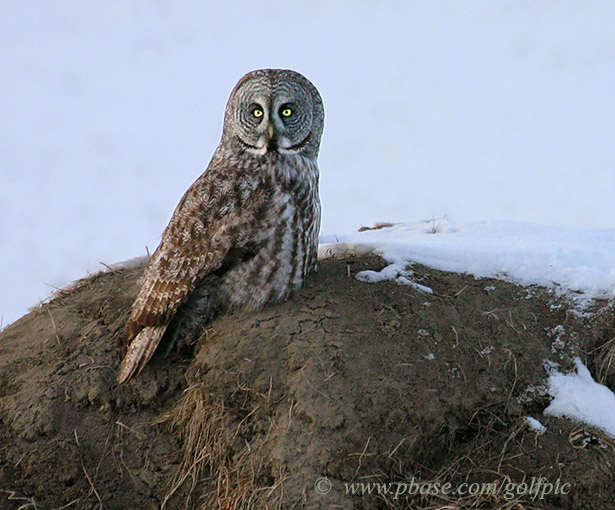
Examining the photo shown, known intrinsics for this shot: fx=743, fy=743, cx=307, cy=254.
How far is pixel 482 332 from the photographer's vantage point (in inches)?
173

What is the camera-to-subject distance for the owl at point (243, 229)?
4.46 m

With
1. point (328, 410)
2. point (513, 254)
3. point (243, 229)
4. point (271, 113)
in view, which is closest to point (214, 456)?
point (328, 410)

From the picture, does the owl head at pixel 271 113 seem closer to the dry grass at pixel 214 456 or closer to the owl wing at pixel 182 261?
the owl wing at pixel 182 261

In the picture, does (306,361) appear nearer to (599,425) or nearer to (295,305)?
(295,305)

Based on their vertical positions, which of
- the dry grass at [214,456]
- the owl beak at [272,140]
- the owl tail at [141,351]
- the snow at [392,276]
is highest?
the owl beak at [272,140]

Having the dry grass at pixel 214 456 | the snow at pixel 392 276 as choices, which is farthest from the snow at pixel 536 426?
the dry grass at pixel 214 456

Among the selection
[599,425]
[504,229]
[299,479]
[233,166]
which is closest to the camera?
[299,479]

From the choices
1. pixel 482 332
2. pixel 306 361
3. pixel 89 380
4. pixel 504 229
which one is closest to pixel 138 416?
pixel 89 380

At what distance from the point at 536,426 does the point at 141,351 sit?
7.54 ft

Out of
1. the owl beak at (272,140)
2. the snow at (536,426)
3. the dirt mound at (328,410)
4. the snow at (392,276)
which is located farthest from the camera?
the snow at (392,276)

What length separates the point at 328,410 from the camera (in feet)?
12.8

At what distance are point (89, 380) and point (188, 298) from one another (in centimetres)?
77

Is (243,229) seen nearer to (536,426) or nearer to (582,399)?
(536,426)

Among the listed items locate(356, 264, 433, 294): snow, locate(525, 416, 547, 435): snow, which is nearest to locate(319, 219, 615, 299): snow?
locate(356, 264, 433, 294): snow
